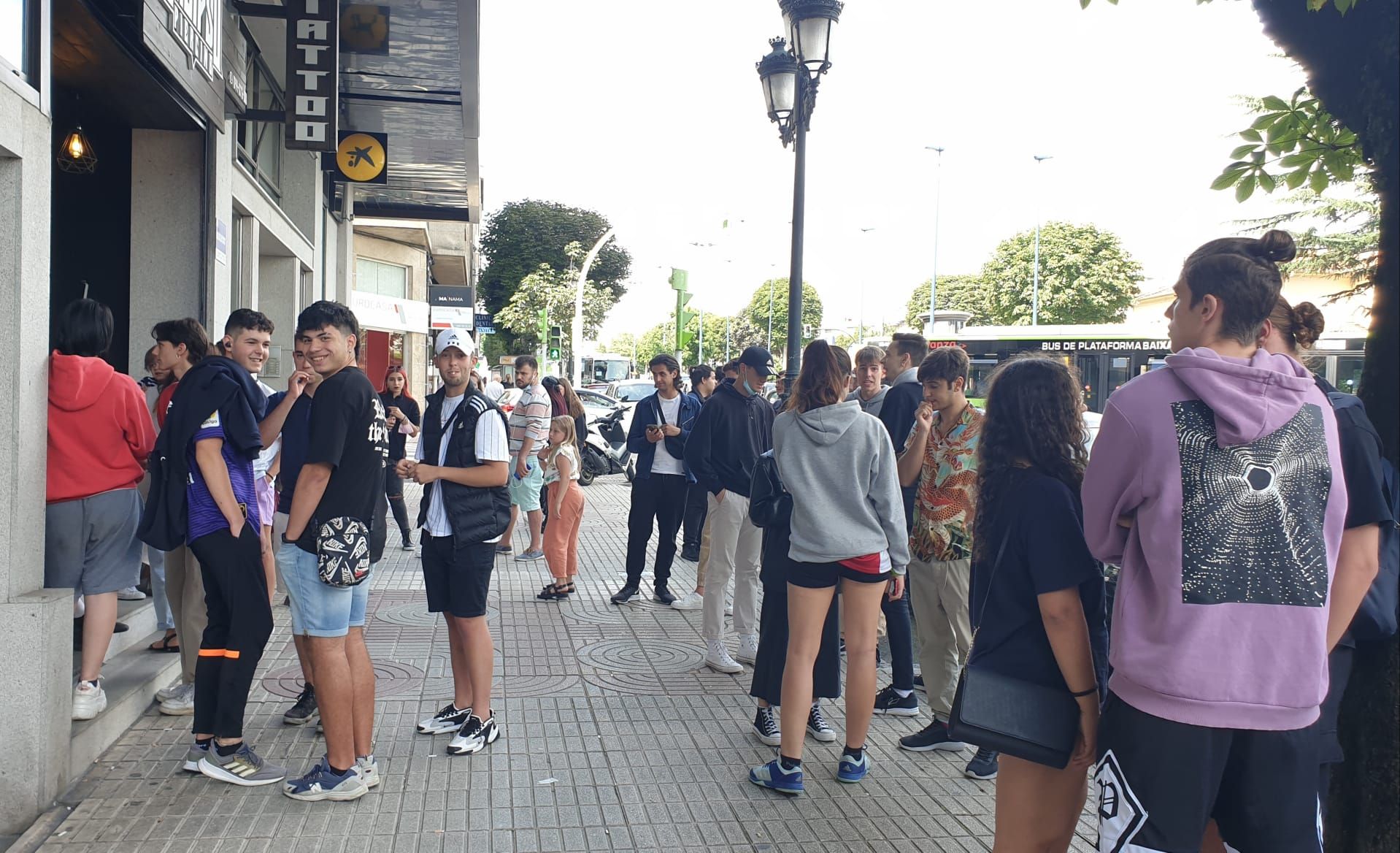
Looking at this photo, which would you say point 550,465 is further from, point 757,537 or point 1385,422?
point 1385,422

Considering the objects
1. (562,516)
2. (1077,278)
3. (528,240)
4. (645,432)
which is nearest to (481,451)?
(645,432)

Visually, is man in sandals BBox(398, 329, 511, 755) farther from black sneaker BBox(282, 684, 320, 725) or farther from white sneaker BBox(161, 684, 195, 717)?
white sneaker BBox(161, 684, 195, 717)

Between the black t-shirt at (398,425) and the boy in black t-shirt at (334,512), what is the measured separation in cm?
504

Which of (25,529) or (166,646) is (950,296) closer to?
(166,646)

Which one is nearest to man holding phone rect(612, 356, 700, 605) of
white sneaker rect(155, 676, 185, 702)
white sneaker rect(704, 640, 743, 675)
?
white sneaker rect(704, 640, 743, 675)

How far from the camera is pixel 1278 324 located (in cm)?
299

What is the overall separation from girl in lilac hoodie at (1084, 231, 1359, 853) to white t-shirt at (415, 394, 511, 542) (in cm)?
309

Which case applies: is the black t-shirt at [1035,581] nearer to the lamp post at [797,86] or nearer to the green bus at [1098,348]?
the lamp post at [797,86]

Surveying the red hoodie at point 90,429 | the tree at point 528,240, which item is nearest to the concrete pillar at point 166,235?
the red hoodie at point 90,429

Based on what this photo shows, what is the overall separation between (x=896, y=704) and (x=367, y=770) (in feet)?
9.43

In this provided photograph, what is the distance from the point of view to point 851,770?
474 cm

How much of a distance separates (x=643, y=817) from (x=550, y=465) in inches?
208

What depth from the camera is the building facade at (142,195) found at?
407cm

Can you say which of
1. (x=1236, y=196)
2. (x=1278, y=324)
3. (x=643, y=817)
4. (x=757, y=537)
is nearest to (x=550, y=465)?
(x=757, y=537)
